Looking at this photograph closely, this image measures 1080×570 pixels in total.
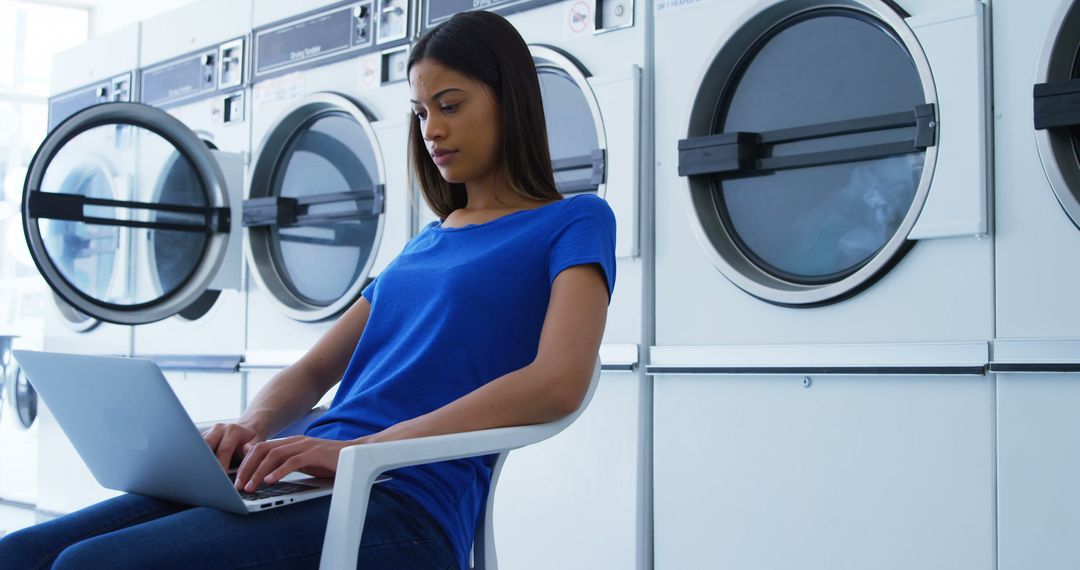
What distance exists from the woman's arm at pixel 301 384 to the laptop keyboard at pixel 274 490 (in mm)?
162

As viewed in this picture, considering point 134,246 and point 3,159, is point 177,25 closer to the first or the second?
point 134,246

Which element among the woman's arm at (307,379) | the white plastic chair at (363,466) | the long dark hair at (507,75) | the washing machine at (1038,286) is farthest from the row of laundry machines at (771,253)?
the white plastic chair at (363,466)

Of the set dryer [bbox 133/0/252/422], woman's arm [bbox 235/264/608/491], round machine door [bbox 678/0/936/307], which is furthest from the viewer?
dryer [bbox 133/0/252/422]

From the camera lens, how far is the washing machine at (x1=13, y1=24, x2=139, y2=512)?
3266mm

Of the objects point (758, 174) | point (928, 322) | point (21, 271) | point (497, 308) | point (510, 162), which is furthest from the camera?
point (21, 271)

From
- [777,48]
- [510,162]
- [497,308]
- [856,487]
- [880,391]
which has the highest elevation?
[777,48]

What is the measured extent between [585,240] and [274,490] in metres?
0.46

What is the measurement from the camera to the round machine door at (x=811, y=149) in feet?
6.68

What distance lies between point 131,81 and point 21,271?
2037mm

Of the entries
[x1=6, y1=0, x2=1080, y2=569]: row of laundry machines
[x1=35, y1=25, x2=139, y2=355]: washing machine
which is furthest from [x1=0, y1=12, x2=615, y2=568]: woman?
[x1=35, y1=25, x2=139, y2=355]: washing machine

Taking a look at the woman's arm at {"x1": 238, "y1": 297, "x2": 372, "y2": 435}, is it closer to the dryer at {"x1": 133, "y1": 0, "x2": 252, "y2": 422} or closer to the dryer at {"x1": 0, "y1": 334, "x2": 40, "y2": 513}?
the dryer at {"x1": 133, "y1": 0, "x2": 252, "y2": 422}

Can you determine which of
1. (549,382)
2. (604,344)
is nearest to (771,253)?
(604,344)

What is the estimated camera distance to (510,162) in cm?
139

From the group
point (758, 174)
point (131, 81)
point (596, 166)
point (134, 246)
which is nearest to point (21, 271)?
point (131, 81)
